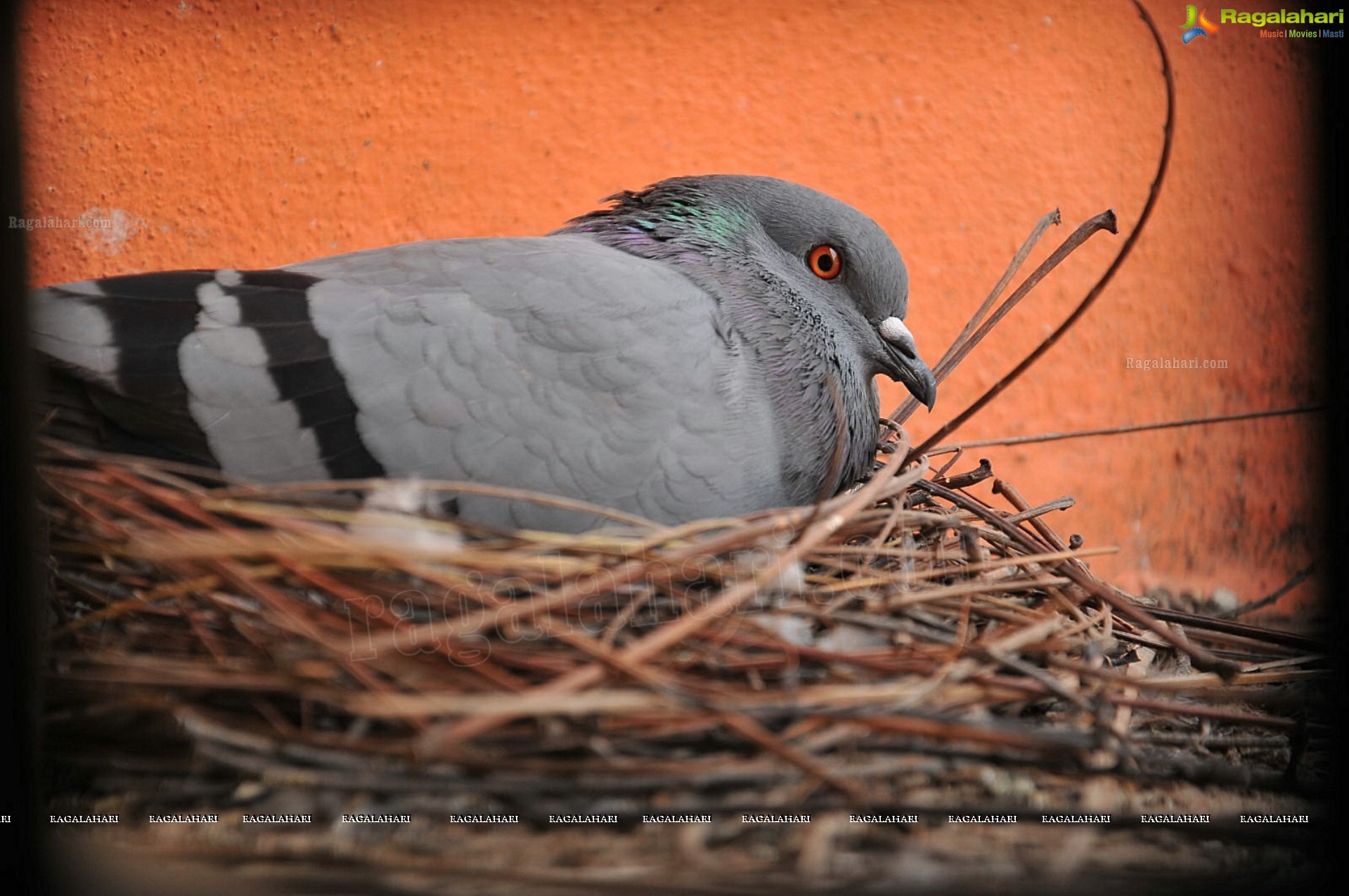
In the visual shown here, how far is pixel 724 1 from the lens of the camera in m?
1.53

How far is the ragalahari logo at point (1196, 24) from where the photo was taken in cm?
155

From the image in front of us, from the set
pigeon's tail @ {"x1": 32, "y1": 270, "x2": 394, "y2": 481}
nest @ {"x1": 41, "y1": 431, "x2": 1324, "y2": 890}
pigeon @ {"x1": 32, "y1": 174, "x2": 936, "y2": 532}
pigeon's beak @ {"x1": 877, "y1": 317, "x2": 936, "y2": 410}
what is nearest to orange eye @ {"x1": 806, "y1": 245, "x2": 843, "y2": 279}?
pigeon's beak @ {"x1": 877, "y1": 317, "x2": 936, "y2": 410}

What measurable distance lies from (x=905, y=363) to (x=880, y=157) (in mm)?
676

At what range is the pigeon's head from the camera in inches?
67.4

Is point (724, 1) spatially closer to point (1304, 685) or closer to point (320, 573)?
point (320, 573)

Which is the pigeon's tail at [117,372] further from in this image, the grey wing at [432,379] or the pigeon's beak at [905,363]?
the pigeon's beak at [905,363]

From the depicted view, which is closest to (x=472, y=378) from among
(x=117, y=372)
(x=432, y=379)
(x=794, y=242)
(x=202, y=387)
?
(x=432, y=379)

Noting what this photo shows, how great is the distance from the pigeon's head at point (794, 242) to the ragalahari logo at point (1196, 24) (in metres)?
0.58

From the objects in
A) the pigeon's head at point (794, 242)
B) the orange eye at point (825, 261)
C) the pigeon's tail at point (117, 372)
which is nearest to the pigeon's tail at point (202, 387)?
the pigeon's tail at point (117, 372)

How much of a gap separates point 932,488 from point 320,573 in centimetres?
102

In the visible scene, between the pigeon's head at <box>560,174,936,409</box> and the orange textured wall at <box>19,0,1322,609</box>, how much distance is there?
292 mm

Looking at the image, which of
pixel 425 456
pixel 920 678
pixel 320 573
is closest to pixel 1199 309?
pixel 920 678

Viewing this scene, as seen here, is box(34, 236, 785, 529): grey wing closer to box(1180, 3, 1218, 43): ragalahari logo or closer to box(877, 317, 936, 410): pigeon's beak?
box(877, 317, 936, 410): pigeon's beak

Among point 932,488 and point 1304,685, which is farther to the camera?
point 932,488
